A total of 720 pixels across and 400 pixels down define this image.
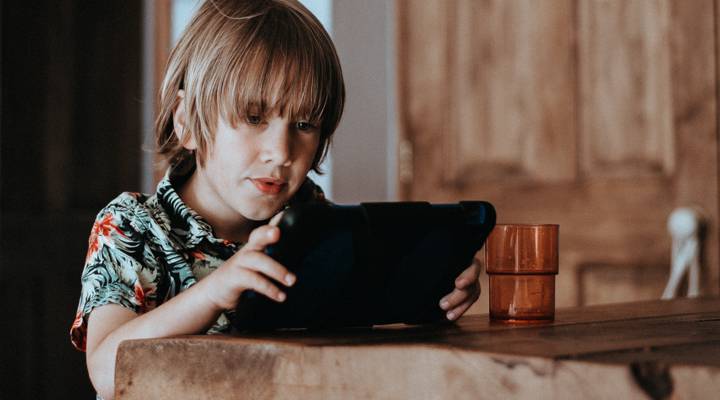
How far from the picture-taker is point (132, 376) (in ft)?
2.72

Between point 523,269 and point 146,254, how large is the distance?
508mm

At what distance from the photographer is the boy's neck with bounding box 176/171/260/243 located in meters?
Answer: 1.37

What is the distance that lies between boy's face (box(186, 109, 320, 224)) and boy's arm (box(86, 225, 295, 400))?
26 cm

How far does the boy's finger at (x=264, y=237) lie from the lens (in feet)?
2.66

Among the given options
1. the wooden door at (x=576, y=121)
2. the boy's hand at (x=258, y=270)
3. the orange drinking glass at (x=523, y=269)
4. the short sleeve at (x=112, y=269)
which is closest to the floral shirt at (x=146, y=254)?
the short sleeve at (x=112, y=269)

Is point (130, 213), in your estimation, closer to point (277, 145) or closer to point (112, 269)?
point (112, 269)

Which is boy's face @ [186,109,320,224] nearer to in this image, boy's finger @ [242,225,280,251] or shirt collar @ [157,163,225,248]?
shirt collar @ [157,163,225,248]

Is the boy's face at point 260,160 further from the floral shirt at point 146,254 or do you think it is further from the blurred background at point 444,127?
the blurred background at point 444,127

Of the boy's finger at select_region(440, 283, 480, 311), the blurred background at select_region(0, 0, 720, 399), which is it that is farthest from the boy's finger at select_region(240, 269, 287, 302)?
the blurred background at select_region(0, 0, 720, 399)

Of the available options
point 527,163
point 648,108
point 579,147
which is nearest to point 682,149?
point 648,108

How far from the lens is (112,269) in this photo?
1152 mm

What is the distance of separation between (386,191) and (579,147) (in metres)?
0.77

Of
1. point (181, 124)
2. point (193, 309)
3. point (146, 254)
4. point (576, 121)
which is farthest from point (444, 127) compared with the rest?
point (193, 309)

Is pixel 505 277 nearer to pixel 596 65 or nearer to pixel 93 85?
pixel 596 65
